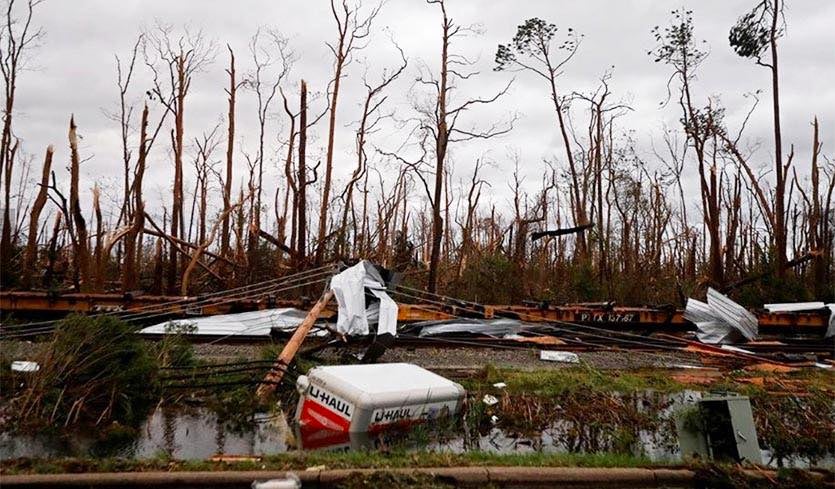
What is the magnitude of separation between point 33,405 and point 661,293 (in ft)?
62.1

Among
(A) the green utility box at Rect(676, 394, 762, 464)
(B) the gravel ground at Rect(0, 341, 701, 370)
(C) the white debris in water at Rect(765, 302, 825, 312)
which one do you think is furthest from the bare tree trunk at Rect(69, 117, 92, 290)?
(C) the white debris in water at Rect(765, 302, 825, 312)

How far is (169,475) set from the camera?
4.36 m

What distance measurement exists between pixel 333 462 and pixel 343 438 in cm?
115

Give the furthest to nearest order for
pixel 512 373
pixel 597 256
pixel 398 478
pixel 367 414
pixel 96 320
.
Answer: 1. pixel 597 256
2. pixel 512 373
3. pixel 96 320
4. pixel 367 414
5. pixel 398 478

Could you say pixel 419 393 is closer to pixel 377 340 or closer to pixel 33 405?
pixel 377 340

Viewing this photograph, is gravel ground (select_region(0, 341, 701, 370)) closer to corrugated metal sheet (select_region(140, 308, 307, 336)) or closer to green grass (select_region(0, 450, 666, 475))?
corrugated metal sheet (select_region(140, 308, 307, 336))

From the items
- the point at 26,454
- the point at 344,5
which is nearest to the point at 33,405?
the point at 26,454

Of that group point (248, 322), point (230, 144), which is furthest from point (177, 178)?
point (248, 322)

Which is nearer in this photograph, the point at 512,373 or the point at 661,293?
the point at 512,373

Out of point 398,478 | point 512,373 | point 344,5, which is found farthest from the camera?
point 344,5

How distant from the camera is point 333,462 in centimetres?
470

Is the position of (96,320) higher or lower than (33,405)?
higher

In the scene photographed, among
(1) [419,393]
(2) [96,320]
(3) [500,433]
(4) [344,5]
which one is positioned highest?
(4) [344,5]

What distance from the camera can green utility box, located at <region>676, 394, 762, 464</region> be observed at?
17.5 ft
